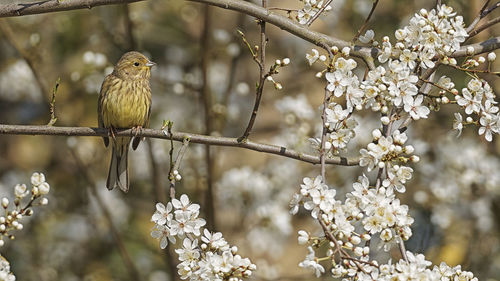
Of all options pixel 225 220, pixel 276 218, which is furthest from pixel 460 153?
pixel 225 220

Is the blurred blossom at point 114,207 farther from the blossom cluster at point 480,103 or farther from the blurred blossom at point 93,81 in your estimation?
the blossom cluster at point 480,103

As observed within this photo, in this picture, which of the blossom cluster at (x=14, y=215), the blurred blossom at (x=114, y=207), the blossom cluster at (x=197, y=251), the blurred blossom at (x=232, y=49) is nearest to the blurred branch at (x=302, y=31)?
the blossom cluster at (x=197, y=251)

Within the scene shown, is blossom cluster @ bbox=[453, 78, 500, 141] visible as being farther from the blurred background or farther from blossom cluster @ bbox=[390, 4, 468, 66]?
the blurred background

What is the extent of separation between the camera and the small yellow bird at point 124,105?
193 inches

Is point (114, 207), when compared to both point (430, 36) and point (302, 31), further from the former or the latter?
point (430, 36)

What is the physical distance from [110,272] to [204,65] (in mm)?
2822

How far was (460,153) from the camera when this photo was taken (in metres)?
6.76

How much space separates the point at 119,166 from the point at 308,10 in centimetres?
219

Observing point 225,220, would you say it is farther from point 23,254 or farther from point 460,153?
point 460,153

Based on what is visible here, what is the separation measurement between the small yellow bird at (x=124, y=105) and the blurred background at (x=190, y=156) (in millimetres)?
475

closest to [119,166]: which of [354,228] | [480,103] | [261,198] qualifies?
[261,198]

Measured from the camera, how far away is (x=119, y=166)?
509 cm

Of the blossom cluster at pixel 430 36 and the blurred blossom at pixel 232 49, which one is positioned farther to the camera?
the blurred blossom at pixel 232 49

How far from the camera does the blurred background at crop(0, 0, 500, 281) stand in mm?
6312
